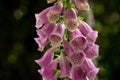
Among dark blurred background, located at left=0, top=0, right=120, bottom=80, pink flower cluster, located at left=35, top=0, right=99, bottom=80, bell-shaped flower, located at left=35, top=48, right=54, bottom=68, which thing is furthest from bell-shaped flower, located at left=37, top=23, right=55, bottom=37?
dark blurred background, located at left=0, top=0, right=120, bottom=80

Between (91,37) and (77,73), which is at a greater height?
(91,37)

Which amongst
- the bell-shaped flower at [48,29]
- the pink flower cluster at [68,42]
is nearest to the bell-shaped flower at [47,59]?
the pink flower cluster at [68,42]

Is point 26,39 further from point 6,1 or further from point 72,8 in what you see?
point 72,8

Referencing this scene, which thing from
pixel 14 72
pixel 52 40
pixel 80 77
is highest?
pixel 52 40

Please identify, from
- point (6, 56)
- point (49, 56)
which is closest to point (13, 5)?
point (6, 56)

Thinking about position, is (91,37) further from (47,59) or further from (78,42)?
(47,59)

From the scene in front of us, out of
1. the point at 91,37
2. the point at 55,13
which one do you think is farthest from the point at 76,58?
the point at 55,13

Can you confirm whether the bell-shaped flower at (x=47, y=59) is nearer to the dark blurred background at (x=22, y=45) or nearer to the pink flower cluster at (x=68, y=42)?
the pink flower cluster at (x=68, y=42)
